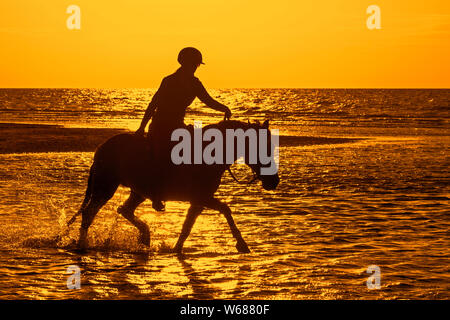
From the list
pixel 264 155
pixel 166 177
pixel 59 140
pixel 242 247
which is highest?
pixel 264 155

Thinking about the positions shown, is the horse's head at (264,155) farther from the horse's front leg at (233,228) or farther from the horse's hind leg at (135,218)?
the horse's hind leg at (135,218)

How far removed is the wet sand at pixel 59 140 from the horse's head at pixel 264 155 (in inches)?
797

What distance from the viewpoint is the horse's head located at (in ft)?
33.9

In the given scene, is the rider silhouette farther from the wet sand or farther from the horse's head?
the wet sand

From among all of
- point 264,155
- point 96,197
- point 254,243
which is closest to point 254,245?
point 254,243

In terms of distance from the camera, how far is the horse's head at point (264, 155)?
33.9 ft

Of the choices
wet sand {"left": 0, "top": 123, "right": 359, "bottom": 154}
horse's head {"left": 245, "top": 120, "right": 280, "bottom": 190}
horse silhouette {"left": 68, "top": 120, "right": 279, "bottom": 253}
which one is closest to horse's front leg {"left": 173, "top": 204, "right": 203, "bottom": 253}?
horse silhouette {"left": 68, "top": 120, "right": 279, "bottom": 253}

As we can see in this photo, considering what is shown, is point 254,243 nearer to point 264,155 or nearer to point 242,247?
point 242,247

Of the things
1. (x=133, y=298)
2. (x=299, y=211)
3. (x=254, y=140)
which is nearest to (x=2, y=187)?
(x=299, y=211)

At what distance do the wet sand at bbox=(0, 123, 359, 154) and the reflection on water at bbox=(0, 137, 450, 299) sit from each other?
1083 centimetres

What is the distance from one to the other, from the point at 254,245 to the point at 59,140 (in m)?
25.3

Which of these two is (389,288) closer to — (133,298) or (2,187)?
(133,298)

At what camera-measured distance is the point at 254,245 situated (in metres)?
11.2
